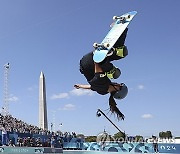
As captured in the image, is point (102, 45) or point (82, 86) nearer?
point (102, 45)

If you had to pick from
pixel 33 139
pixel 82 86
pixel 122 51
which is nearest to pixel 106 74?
pixel 122 51

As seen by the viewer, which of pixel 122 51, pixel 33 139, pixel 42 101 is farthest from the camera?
pixel 42 101

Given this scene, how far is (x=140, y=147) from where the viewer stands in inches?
1265

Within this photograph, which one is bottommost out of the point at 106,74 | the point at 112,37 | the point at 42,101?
the point at 106,74

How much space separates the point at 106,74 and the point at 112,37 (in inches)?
31.0

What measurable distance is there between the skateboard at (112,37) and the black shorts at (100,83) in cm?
44

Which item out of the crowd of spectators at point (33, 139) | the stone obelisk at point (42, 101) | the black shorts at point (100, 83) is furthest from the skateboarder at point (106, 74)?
the stone obelisk at point (42, 101)

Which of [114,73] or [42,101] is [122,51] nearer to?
[114,73]

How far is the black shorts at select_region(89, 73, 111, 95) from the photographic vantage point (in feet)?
19.4

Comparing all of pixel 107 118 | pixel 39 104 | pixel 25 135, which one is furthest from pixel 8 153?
pixel 39 104

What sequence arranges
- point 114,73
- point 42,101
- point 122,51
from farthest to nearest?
point 42,101 → point 114,73 → point 122,51

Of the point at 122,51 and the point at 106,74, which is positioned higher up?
the point at 122,51

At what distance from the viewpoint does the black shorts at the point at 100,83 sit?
5926 mm

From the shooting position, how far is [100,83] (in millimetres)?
5992
